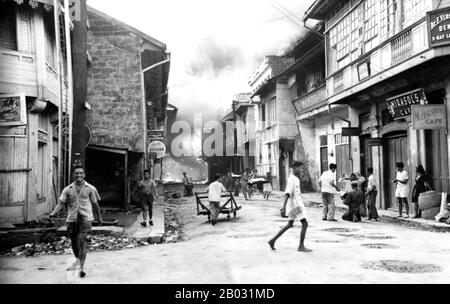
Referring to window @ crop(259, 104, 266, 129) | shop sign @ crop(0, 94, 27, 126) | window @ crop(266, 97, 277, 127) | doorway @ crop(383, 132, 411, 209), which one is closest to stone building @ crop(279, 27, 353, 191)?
window @ crop(266, 97, 277, 127)

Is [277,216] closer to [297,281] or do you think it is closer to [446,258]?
[446,258]

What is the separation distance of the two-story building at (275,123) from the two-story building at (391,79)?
10.3 metres

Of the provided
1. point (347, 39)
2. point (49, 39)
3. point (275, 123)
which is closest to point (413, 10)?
point (347, 39)

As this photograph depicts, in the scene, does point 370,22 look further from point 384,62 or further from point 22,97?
point 22,97

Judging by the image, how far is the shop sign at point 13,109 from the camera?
35.9 feet

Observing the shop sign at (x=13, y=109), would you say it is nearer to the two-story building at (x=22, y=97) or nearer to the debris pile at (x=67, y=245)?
the two-story building at (x=22, y=97)

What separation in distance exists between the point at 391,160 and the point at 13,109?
12.8 metres

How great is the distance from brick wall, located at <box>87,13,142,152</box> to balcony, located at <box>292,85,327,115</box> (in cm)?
898

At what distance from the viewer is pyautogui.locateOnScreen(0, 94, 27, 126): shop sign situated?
10929 millimetres

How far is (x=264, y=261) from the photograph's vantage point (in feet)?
24.1

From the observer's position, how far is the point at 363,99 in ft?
58.8

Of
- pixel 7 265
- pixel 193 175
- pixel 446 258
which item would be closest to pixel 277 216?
pixel 446 258

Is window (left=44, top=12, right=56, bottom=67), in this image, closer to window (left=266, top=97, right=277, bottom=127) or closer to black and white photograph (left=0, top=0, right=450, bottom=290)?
black and white photograph (left=0, top=0, right=450, bottom=290)
